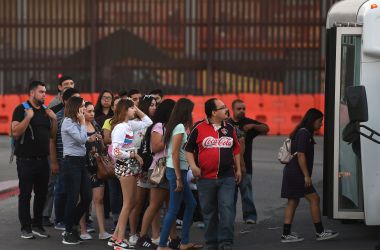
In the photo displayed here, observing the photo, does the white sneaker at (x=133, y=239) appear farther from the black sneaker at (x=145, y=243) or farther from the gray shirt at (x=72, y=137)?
the gray shirt at (x=72, y=137)

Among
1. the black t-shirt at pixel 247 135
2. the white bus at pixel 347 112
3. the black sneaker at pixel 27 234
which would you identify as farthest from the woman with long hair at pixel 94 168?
the white bus at pixel 347 112

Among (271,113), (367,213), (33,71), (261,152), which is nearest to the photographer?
(367,213)

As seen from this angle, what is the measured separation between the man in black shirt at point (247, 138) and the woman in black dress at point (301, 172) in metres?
1.22

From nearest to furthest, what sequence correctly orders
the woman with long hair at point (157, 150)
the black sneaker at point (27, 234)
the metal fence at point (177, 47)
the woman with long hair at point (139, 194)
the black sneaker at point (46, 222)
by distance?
the woman with long hair at point (157, 150) < the woman with long hair at point (139, 194) < the black sneaker at point (27, 234) < the black sneaker at point (46, 222) < the metal fence at point (177, 47)

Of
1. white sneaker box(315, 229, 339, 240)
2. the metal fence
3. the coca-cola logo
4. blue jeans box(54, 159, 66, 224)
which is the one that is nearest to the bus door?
white sneaker box(315, 229, 339, 240)

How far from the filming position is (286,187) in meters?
11.6

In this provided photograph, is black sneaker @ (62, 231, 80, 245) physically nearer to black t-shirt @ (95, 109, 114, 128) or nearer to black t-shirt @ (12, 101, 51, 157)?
black t-shirt @ (12, 101, 51, 157)

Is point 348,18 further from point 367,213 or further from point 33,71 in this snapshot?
point 33,71

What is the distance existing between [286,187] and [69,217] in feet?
8.02

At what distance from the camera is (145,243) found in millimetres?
11133

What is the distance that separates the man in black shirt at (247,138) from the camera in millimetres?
12813

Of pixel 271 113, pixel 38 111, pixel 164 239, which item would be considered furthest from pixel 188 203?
pixel 271 113

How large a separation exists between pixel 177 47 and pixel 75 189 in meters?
20.5

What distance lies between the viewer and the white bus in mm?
10570
